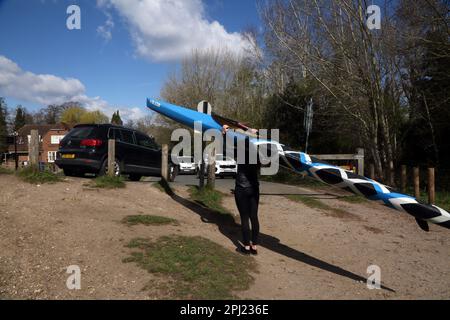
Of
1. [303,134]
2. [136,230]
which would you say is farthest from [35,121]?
[136,230]

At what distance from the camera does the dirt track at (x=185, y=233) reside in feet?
14.2

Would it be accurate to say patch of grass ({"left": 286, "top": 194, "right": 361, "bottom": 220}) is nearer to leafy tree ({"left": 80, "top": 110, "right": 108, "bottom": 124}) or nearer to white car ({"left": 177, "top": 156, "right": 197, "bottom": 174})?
white car ({"left": 177, "top": 156, "right": 197, "bottom": 174})

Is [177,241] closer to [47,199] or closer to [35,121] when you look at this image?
[47,199]

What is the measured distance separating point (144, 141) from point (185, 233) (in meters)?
6.15

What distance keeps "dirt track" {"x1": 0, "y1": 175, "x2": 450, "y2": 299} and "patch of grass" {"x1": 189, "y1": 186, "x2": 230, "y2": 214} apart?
33 cm

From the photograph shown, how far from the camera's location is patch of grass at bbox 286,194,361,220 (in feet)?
31.8

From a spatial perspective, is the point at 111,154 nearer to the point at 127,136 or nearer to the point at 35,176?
the point at 127,136

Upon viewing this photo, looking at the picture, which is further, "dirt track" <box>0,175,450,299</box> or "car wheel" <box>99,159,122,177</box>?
"car wheel" <box>99,159,122,177</box>

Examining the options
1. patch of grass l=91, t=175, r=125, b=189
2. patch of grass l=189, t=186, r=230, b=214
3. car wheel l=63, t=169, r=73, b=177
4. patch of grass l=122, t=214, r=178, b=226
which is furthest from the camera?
car wheel l=63, t=169, r=73, b=177

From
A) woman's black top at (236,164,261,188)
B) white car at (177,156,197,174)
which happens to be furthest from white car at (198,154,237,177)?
woman's black top at (236,164,261,188)

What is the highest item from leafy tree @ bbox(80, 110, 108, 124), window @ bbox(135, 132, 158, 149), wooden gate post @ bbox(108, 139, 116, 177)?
leafy tree @ bbox(80, 110, 108, 124)

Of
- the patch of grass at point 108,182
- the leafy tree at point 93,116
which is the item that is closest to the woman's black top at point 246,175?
the patch of grass at point 108,182

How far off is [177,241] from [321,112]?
56.5 feet

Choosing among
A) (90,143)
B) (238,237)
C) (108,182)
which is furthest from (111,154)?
(238,237)
